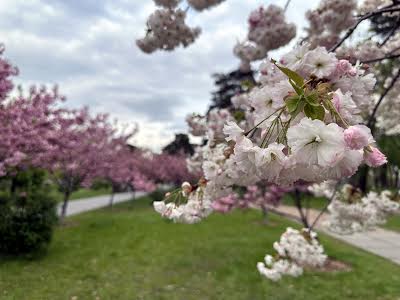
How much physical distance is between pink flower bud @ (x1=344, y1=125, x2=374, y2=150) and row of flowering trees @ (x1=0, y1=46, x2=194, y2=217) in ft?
22.7

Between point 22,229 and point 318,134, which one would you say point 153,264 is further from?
point 318,134

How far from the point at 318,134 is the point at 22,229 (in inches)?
344

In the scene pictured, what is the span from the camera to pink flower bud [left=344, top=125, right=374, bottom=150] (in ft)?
3.27

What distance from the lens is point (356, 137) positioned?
100 centimetres

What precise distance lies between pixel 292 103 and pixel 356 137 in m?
0.19

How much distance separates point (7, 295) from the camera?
6.18 meters

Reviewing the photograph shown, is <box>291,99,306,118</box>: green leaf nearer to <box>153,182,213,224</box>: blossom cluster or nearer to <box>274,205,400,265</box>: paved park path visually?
<box>153,182,213,224</box>: blossom cluster

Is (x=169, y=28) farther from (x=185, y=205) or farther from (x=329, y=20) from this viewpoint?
(x=185, y=205)

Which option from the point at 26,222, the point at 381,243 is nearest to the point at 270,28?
the point at 26,222

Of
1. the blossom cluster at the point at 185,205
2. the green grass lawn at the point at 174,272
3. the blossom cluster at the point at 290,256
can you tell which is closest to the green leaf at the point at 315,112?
the blossom cluster at the point at 185,205

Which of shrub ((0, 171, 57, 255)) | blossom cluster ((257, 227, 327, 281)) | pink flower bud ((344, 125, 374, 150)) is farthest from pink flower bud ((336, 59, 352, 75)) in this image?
shrub ((0, 171, 57, 255))

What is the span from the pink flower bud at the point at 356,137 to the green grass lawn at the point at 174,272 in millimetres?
5612

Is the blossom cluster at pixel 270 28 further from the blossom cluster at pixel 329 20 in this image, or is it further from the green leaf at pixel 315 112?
the green leaf at pixel 315 112

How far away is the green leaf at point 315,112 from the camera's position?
108 cm
